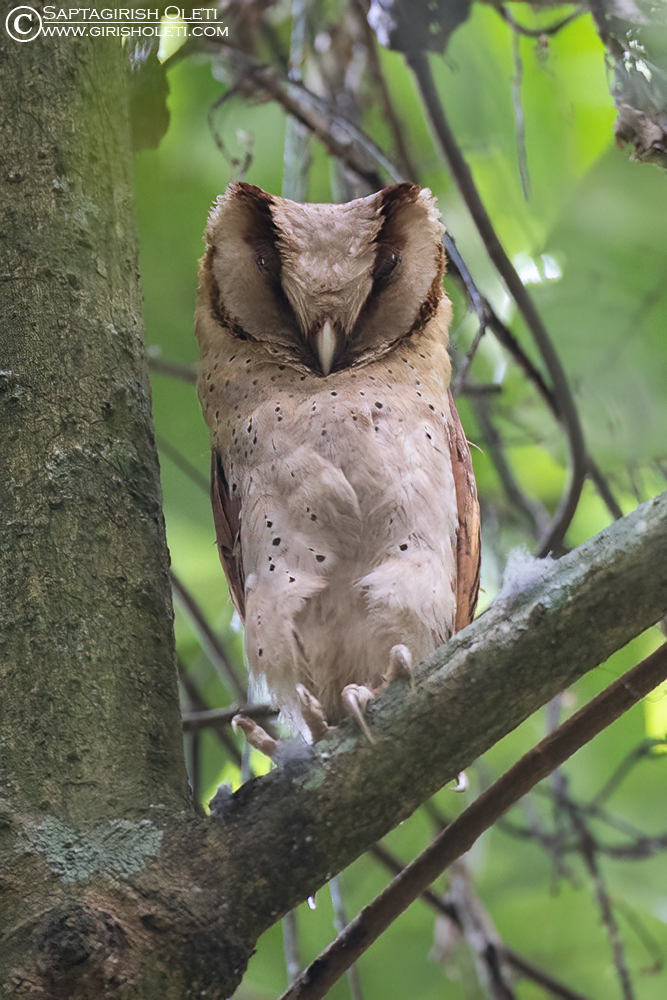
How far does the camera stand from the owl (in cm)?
180

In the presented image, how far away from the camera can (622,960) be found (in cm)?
230

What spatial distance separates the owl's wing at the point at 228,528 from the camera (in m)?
2.06

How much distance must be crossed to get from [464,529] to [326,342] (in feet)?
1.53

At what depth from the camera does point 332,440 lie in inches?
73.2

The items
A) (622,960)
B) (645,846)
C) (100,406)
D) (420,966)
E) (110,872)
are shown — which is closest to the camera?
(110,872)

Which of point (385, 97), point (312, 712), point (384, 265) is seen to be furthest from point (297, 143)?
point (312, 712)

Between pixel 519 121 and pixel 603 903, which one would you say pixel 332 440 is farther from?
pixel 603 903

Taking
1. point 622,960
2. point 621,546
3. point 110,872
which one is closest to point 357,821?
point 110,872

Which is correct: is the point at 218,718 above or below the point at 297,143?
below

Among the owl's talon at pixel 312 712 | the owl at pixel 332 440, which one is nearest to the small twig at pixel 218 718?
the owl at pixel 332 440

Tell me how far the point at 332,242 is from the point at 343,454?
441 mm

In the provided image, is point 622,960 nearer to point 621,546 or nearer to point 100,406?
point 621,546

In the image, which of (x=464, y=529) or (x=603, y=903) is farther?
(x=603, y=903)

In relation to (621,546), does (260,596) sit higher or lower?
higher
